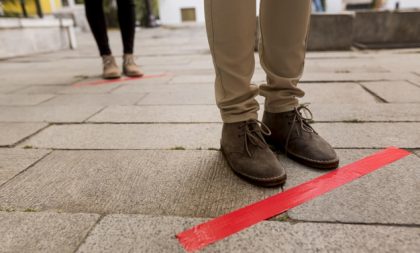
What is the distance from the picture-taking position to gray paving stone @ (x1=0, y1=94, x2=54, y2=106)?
2357 mm

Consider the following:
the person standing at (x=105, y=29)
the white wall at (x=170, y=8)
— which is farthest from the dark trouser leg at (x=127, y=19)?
the white wall at (x=170, y=8)

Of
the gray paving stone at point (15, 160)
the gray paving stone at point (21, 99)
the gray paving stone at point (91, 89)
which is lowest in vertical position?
the gray paving stone at point (15, 160)

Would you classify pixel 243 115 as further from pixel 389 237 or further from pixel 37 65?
pixel 37 65

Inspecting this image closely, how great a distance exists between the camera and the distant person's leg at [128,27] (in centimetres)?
275

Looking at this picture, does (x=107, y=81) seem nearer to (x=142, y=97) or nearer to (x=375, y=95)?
(x=142, y=97)

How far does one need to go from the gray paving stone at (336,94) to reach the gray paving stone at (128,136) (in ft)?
2.66

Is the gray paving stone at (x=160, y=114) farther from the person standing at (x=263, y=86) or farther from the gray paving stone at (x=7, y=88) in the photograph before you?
the gray paving stone at (x=7, y=88)

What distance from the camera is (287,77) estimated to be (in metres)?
1.23

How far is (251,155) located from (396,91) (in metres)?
1.56

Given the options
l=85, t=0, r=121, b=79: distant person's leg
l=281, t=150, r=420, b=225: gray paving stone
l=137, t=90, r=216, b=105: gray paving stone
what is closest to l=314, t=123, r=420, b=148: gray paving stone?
l=281, t=150, r=420, b=225: gray paving stone

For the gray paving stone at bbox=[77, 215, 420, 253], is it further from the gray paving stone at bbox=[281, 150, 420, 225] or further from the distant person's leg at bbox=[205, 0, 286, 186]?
Result: the distant person's leg at bbox=[205, 0, 286, 186]

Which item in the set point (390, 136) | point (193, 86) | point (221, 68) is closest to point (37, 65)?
point (193, 86)

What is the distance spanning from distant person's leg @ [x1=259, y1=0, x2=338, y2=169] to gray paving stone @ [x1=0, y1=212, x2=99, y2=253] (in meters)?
0.73

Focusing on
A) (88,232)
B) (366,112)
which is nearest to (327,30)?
(366,112)
